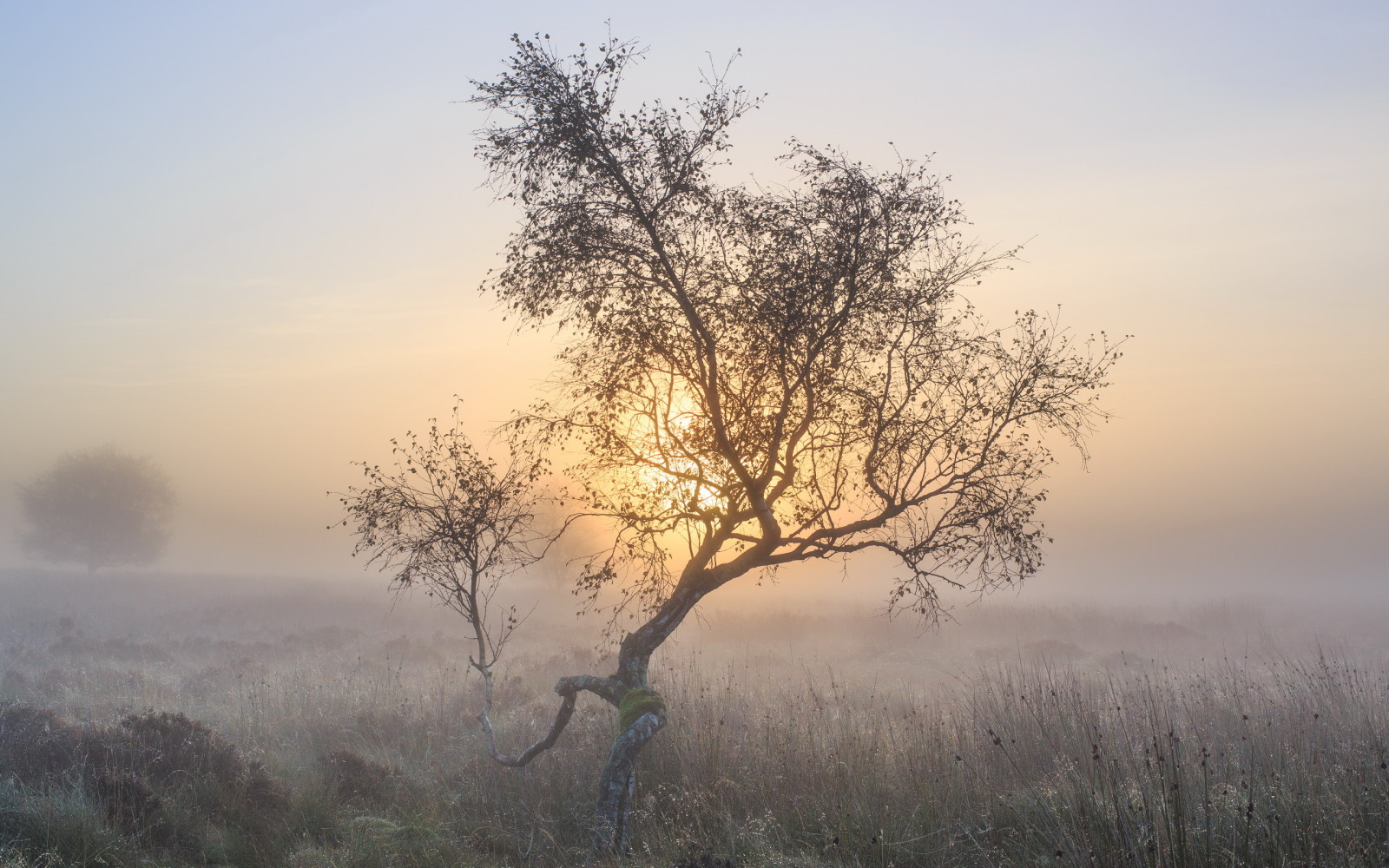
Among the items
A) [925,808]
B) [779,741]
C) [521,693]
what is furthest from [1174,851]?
[521,693]

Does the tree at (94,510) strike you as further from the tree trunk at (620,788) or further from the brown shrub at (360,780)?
the tree trunk at (620,788)

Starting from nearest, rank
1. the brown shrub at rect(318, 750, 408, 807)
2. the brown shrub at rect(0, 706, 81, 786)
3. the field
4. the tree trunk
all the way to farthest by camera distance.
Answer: the field < the tree trunk < the brown shrub at rect(0, 706, 81, 786) < the brown shrub at rect(318, 750, 408, 807)

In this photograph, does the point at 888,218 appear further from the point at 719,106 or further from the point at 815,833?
the point at 815,833

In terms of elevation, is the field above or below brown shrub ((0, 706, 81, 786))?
below

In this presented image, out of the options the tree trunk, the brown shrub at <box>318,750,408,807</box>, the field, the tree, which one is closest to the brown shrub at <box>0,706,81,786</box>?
the field

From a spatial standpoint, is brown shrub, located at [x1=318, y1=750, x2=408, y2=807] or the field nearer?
the field

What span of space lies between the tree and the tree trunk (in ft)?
213

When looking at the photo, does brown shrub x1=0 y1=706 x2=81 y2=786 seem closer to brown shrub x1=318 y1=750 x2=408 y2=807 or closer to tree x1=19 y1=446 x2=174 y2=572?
brown shrub x1=318 y1=750 x2=408 y2=807

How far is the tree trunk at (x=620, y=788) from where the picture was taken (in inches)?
306

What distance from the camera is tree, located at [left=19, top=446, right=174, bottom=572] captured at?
186 feet

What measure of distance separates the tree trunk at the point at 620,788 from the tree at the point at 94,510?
213 feet

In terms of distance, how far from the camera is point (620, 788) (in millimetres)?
8094

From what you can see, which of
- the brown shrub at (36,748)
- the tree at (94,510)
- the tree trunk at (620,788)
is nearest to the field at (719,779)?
the brown shrub at (36,748)

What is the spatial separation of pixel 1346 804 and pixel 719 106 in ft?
27.8
